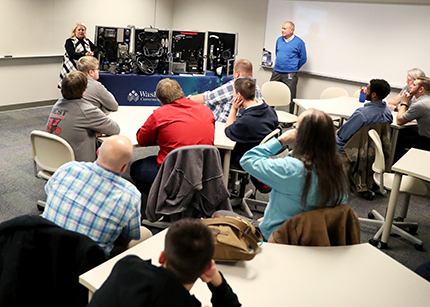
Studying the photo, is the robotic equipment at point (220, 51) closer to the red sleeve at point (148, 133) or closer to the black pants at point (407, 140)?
the black pants at point (407, 140)

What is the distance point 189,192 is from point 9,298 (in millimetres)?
1406

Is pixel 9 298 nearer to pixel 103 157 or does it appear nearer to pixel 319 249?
pixel 103 157

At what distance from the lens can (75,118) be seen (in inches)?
135

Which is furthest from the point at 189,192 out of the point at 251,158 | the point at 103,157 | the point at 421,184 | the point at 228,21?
the point at 228,21

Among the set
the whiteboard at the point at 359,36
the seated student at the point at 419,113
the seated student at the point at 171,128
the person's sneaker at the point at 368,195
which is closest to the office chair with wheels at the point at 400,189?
the person's sneaker at the point at 368,195

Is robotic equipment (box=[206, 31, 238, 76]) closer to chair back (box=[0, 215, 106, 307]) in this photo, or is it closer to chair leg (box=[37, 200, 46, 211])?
chair leg (box=[37, 200, 46, 211])

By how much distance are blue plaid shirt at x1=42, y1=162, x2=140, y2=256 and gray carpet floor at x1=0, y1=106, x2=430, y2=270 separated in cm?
173

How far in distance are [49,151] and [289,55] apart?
16.1ft

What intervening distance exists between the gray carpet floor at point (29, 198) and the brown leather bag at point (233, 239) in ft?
6.26

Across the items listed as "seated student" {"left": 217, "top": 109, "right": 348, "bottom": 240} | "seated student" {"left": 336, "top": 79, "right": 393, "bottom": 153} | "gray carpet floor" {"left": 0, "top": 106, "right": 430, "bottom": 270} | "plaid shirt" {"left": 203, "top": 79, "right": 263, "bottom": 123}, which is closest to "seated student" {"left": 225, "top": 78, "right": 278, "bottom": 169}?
"plaid shirt" {"left": 203, "top": 79, "right": 263, "bottom": 123}

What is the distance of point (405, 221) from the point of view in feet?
13.4

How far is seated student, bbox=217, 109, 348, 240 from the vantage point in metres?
2.08

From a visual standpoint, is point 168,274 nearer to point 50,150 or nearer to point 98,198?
point 98,198

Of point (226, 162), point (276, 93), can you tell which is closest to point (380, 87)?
point (226, 162)
